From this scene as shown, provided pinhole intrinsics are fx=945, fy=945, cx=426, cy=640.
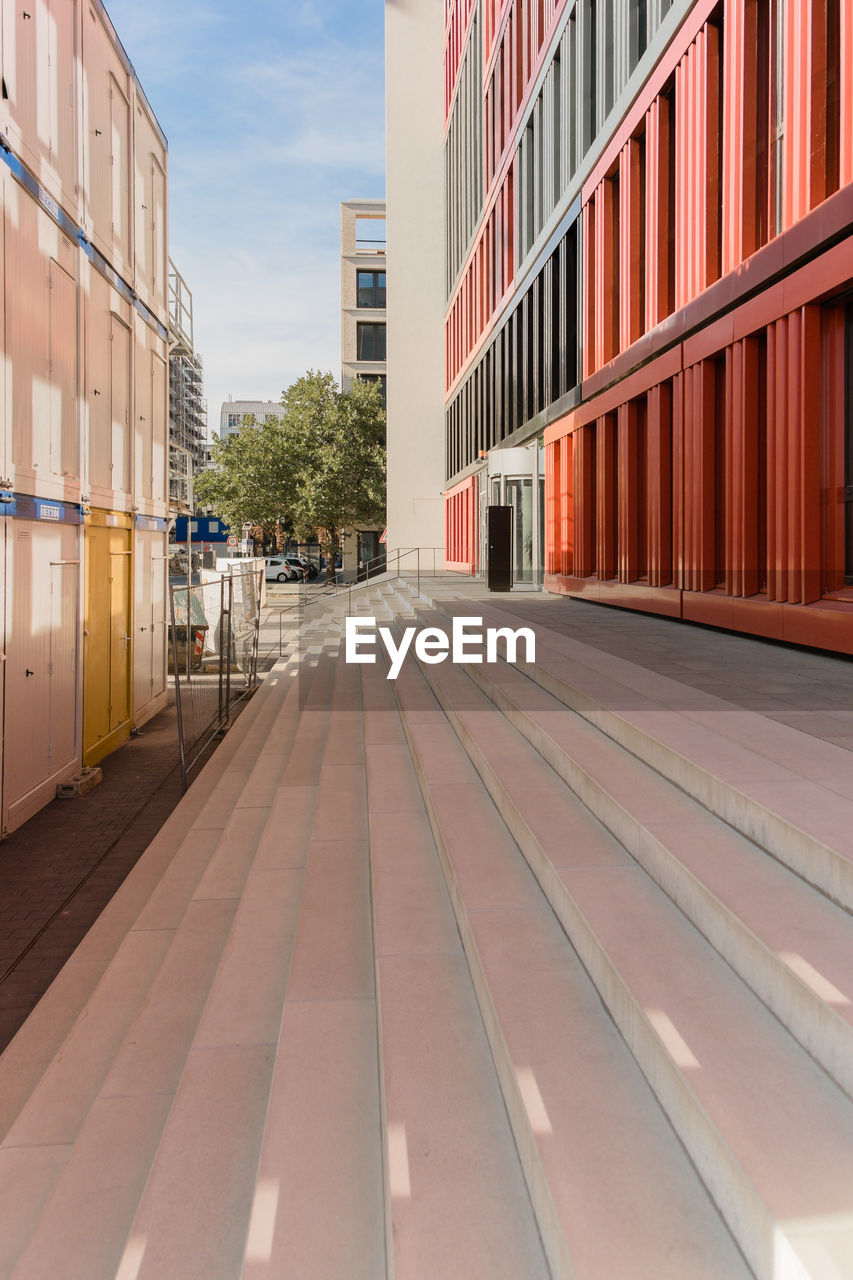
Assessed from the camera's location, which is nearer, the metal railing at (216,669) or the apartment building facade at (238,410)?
the metal railing at (216,669)

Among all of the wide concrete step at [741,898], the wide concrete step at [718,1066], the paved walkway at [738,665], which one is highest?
the paved walkway at [738,665]

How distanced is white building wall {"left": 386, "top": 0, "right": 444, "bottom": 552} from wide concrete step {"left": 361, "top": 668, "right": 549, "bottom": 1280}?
4440 cm

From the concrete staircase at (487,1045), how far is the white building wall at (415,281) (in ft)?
142

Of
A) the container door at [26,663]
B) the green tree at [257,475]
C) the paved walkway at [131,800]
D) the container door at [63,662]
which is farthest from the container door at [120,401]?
the green tree at [257,475]

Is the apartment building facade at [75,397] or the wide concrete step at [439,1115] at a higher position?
the apartment building facade at [75,397]

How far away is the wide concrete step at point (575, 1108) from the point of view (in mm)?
2309

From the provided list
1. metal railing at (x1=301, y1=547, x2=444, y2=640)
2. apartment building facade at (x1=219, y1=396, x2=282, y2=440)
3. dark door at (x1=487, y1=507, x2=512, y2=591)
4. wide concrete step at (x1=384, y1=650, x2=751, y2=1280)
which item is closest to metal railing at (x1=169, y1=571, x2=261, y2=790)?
wide concrete step at (x1=384, y1=650, x2=751, y2=1280)

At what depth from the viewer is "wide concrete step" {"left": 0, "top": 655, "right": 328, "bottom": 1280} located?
2.93 meters

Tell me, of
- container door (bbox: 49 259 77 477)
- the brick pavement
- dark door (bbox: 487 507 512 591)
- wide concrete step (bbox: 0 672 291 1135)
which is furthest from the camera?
dark door (bbox: 487 507 512 591)

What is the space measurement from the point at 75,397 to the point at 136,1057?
8255mm

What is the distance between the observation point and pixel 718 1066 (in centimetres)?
271

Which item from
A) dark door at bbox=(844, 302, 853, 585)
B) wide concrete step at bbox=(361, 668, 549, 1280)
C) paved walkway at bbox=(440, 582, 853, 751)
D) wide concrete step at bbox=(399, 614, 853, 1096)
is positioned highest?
dark door at bbox=(844, 302, 853, 585)

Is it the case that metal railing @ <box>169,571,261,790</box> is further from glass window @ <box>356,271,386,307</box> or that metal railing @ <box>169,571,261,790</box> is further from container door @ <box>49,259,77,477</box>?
glass window @ <box>356,271,386,307</box>

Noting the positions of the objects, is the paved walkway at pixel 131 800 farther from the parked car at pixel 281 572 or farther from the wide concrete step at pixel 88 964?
the parked car at pixel 281 572
